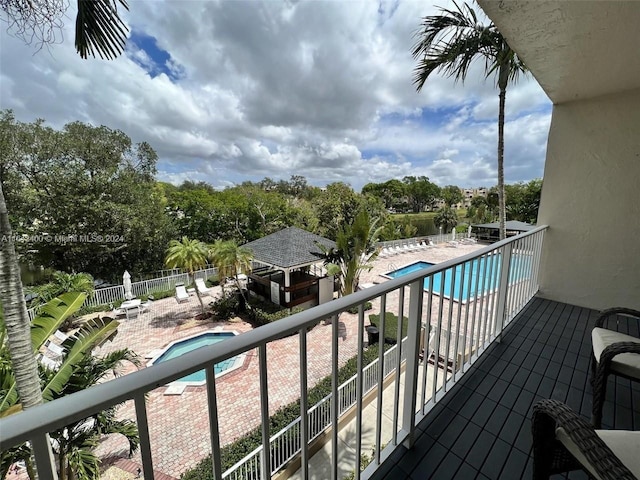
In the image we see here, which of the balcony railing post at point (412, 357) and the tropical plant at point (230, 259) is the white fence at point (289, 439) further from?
the tropical plant at point (230, 259)

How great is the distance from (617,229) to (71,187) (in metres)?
17.1

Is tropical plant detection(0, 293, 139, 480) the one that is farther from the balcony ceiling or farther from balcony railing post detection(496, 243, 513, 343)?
the balcony ceiling

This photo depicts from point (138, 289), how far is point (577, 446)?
13.8 metres

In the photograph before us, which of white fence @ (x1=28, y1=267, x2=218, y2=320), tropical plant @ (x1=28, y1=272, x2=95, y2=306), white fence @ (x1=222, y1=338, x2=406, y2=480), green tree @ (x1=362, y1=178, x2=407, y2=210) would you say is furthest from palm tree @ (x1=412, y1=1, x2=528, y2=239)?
green tree @ (x1=362, y1=178, x2=407, y2=210)

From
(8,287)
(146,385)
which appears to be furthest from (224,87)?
(146,385)

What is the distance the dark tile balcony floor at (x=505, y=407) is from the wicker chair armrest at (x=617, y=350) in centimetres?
60

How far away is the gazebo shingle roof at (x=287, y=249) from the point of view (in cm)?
1089

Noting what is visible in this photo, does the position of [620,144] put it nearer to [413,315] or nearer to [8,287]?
[413,315]

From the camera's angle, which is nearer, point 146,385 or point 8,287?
point 146,385

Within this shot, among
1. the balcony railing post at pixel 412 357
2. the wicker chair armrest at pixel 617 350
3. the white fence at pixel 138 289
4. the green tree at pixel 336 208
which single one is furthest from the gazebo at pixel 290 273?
the wicker chair armrest at pixel 617 350

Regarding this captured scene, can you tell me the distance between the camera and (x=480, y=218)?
27.9 m

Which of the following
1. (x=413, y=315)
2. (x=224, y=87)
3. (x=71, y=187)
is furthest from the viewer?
(x=224, y=87)

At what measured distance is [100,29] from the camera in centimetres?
330

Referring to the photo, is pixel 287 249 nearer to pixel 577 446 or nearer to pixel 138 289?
pixel 138 289
